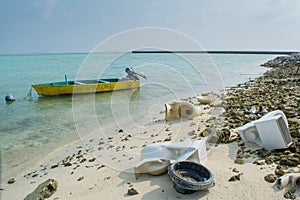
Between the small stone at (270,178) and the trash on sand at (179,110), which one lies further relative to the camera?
the trash on sand at (179,110)

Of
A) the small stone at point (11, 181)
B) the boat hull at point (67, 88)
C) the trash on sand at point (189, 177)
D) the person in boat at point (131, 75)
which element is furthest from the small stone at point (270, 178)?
the person in boat at point (131, 75)

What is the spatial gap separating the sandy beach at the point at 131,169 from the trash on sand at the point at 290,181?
9 centimetres

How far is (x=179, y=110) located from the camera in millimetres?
9562

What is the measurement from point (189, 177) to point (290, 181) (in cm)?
Result: 152

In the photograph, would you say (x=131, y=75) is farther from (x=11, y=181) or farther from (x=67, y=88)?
(x=11, y=181)

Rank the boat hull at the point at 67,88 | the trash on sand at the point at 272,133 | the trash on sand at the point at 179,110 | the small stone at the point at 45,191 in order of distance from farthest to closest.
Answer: the boat hull at the point at 67,88
the trash on sand at the point at 179,110
the trash on sand at the point at 272,133
the small stone at the point at 45,191

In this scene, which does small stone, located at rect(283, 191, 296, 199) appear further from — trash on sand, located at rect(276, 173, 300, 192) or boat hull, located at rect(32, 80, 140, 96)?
boat hull, located at rect(32, 80, 140, 96)

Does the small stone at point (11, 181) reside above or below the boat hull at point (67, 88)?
below

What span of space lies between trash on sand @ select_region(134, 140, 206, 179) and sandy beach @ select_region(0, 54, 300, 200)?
0.14 m

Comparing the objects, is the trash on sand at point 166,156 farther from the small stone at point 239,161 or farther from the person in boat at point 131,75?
the person in boat at point 131,75

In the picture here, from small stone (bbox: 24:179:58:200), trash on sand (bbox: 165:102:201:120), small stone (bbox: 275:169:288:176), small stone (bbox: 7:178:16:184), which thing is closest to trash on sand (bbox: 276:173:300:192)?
small stone (bbox: 275:169:288:176)

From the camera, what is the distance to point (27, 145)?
8.09 m

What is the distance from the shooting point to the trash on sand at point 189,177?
3.70 m

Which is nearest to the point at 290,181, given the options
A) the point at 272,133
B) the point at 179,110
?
the point at 272,133
